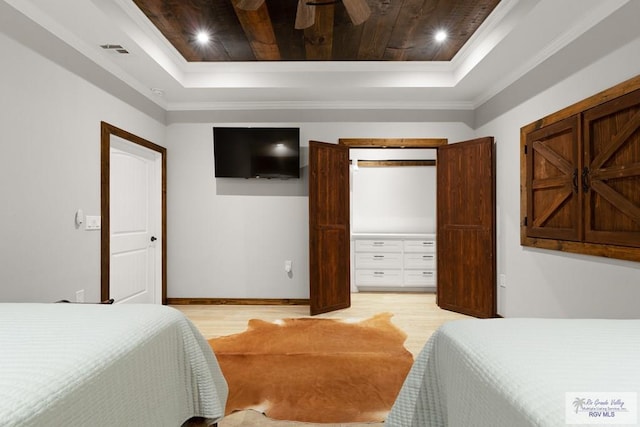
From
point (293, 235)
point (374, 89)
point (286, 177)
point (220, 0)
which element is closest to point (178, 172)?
point (286, 177)

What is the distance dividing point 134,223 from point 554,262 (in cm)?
410

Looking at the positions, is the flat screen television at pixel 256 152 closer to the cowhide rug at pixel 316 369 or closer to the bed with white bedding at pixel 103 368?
Answer: the cowhide rug at pixel 316 369

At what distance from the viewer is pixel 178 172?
4508 millimetres

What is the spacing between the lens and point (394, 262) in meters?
5.34

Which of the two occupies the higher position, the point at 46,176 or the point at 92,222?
the point at 46,176

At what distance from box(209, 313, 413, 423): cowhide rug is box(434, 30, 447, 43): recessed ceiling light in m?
2.77

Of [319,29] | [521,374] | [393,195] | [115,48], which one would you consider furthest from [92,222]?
[393,195]

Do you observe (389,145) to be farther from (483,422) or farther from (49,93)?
(483,422)

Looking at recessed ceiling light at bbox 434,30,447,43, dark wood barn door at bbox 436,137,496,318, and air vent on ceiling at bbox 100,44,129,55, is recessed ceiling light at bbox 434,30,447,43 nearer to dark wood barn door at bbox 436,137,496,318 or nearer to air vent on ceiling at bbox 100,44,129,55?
dark wood barn door at bbox 436,137,496,318

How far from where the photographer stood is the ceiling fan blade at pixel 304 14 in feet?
7.72

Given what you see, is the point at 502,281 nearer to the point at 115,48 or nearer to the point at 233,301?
the point at 233,301

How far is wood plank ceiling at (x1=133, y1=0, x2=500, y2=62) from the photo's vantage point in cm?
284

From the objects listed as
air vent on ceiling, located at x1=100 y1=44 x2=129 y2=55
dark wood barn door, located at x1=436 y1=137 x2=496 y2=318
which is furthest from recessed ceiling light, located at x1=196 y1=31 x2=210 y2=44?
dark wood barn door, located at x1=436 y1=137 x2=496 y2=318

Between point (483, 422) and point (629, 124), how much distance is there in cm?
234
